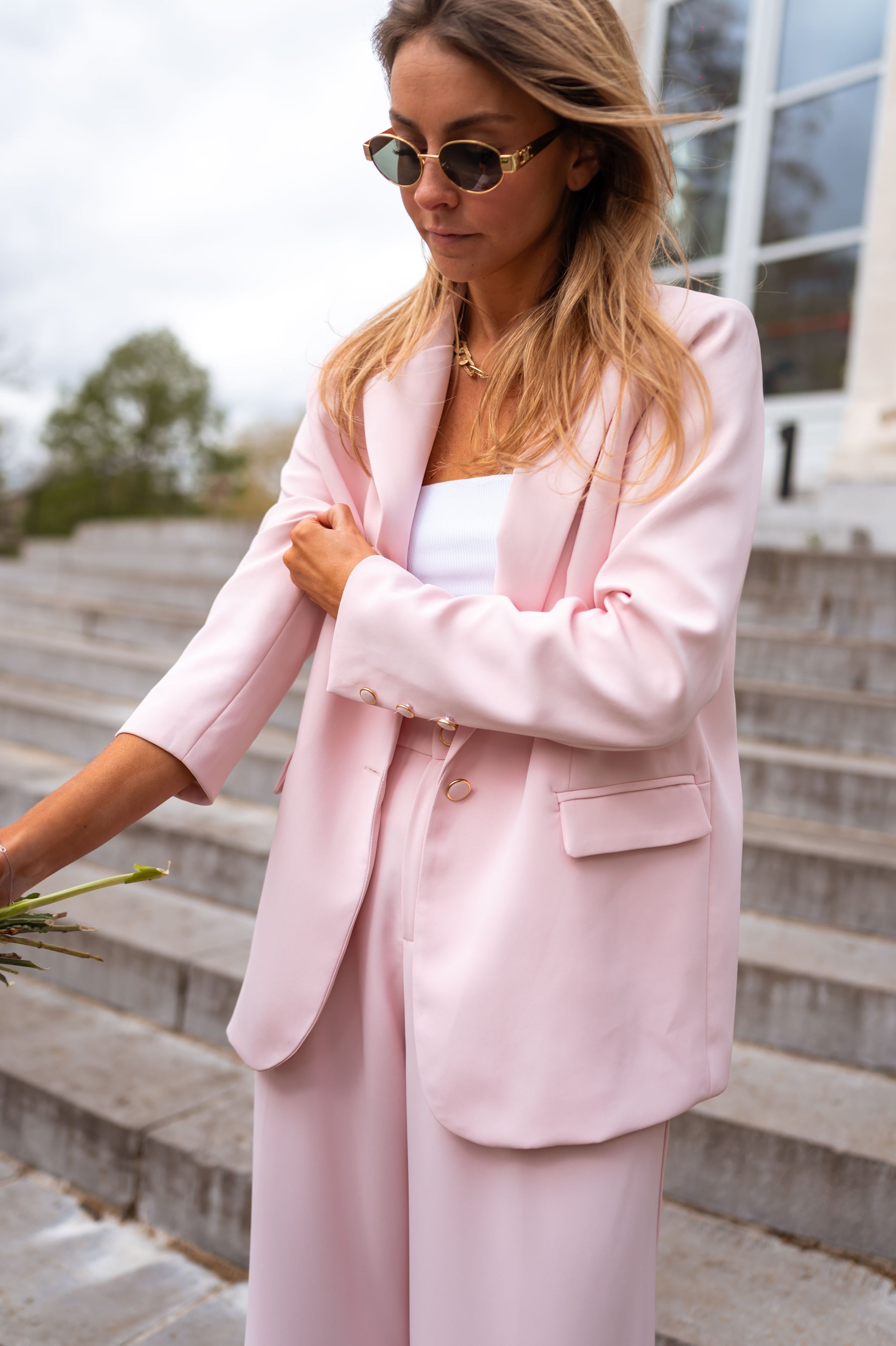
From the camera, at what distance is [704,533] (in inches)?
42.8

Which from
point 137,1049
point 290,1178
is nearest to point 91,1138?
point 137,1049

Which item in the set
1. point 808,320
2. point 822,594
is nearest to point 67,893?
point 822,594

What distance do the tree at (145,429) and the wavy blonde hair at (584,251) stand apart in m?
19.0

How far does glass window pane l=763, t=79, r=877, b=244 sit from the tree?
535 inches

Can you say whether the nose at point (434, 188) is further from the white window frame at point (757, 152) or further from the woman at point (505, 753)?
the white window frame at point (757, 152)

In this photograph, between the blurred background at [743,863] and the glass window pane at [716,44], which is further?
the glass window pane at [716,44]

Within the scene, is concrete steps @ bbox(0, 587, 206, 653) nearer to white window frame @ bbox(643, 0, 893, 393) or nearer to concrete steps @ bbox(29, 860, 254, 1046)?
concrete steps @ bbox(29, 860, 254, 1046)

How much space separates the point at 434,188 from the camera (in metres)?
1.19

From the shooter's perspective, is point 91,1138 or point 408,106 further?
point 91,1138

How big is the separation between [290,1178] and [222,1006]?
1.70 m

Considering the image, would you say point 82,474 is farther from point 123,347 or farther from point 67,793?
point 67,793

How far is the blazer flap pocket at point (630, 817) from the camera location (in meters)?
1.13

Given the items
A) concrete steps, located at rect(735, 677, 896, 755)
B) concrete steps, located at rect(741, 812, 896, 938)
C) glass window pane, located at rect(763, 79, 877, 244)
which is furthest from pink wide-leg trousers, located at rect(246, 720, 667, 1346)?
glass window pane, located at rect(763, 79, 877, 244)

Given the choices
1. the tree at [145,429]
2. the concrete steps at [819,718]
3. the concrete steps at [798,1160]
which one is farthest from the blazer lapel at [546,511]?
the tree at [145,429]
